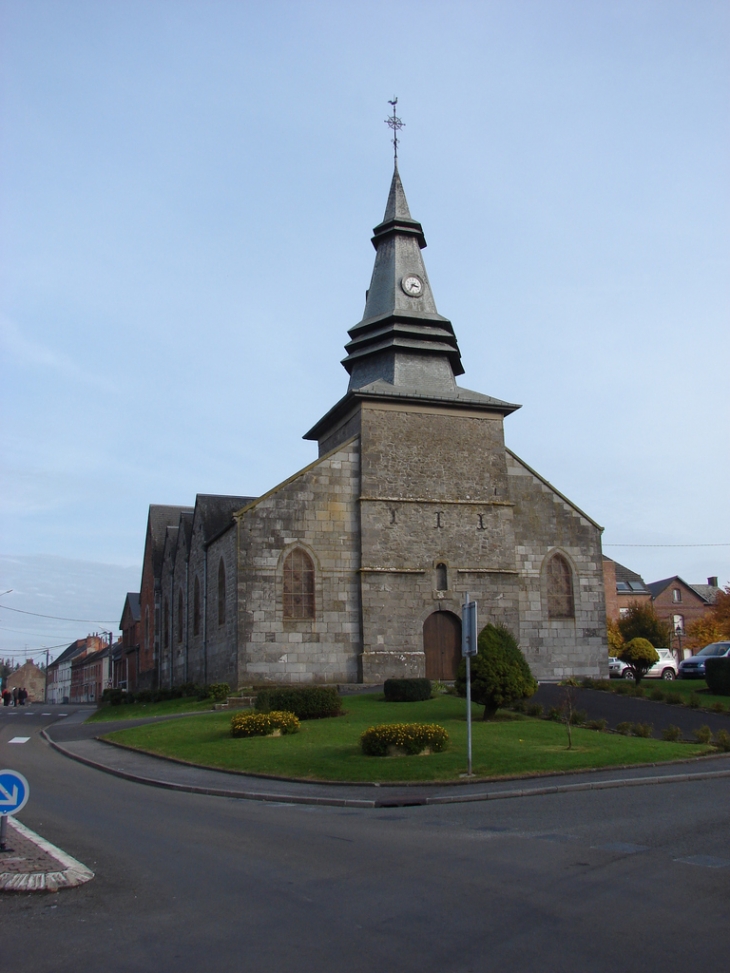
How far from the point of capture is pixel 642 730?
19703 mm

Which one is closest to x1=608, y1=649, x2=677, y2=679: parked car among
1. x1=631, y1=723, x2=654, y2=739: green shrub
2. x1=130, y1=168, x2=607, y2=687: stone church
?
x1=130, y1=168, x2=607, y2=687: stone church

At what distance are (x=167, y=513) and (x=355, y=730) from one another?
1531 inches

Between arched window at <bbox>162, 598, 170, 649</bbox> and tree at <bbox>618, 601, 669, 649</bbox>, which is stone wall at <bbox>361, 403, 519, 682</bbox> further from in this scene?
tree at <bbox>618, 601, 669, 649</bbox>

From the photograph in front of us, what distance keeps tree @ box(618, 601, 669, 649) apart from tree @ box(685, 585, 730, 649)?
365 centimetres

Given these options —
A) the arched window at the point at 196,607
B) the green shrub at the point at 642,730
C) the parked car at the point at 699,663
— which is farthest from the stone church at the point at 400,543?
the green shrub at the point at 642,730

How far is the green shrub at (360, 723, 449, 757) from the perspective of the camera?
17.2 m

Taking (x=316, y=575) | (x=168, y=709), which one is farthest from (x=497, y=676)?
(x=168, y=709)

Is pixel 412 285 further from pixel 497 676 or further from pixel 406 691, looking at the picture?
pixel 497 676

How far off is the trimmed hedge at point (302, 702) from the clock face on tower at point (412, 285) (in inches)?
719

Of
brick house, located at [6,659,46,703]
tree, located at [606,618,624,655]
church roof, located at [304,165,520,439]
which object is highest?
church roof, located at [304,165,520,439]

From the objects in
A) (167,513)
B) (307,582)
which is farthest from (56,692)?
(307,582)

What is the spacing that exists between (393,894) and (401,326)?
29020 mm

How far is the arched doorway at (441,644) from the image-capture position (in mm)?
31641

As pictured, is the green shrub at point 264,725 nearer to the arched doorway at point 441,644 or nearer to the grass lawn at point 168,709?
the grass lawn at point 168,709
